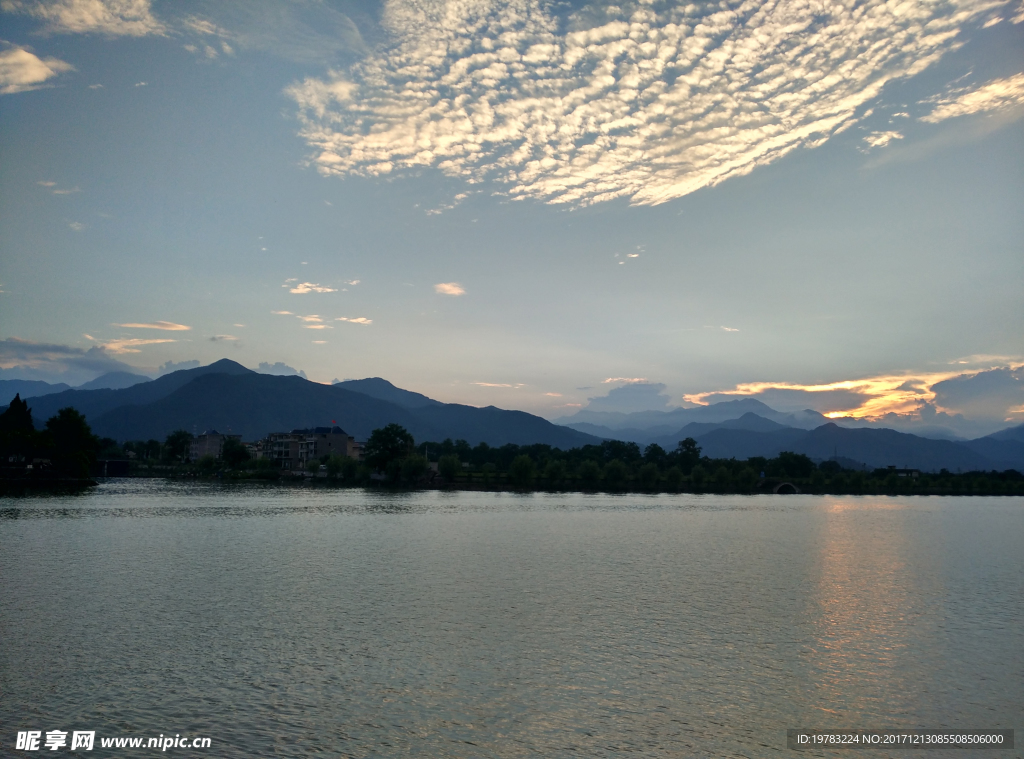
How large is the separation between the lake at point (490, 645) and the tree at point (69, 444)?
344 ft

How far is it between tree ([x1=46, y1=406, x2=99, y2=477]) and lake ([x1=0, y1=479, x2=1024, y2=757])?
344 ft

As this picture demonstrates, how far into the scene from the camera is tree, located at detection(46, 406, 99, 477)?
15650 centimetres

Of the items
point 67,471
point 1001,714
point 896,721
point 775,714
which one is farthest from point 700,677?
point 67,471

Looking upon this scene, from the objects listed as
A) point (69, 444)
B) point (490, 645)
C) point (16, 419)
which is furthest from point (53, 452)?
point (490, 645)

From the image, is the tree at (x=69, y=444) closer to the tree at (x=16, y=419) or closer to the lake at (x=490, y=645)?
the tree at (x=16, y=419)

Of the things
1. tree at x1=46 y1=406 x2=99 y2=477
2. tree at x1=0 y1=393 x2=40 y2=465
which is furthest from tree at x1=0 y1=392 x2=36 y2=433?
tree at x1=46 y1=406 x2=99 y2=477

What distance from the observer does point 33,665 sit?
85.7 ft

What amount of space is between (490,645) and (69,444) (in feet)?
545

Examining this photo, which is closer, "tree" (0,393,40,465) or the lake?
the lake

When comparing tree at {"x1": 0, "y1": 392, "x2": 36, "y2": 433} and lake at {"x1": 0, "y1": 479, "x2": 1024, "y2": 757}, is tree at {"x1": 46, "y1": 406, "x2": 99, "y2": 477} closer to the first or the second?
tree at {"x1": 0, "y1": 392, "x2": 36, "y2": 433}

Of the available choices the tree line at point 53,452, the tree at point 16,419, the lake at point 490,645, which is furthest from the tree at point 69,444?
the lake at point 490,645

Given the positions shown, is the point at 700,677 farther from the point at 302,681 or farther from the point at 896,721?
the point at 302,681

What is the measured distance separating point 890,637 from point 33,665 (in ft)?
132

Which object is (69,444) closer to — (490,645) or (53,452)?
(53,452)
